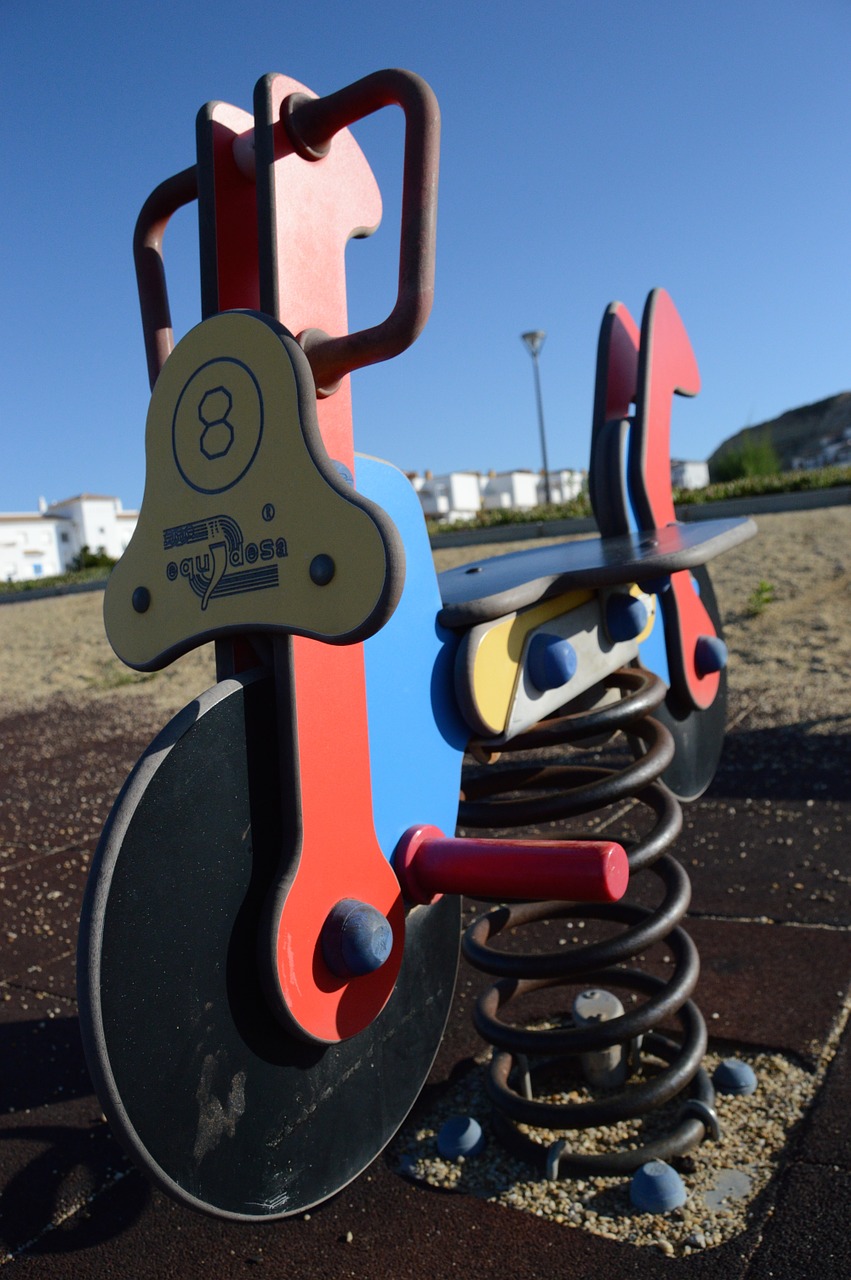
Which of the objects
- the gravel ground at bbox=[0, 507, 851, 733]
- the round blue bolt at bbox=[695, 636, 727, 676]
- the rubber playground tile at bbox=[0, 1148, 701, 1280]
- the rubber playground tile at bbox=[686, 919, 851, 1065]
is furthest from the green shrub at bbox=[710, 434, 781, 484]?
the rubber playground tile at bbox=[0, 1148, 701, 1280]

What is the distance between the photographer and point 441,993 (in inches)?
68.2

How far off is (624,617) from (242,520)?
0.92m

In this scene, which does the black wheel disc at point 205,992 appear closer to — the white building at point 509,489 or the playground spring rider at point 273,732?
the playground spring rider at point 273,732

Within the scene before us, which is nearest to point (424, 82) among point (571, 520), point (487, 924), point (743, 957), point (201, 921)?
point (201, 921)

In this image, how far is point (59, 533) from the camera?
66.6 meters

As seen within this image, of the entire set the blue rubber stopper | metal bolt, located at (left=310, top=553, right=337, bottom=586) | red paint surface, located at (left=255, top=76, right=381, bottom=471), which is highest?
red paint surface, located at (left=255, top=76, right=381, bottom=471)

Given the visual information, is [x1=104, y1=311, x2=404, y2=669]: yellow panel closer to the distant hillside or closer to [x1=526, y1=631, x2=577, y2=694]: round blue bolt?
[x1=526, y1=631, x2=577, y2=694]: round blue bolt

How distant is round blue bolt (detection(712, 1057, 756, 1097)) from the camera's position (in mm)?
2160

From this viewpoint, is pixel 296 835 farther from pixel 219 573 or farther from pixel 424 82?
pixel 424 82

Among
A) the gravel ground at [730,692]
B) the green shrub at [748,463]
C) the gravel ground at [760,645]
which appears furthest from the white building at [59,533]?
the gravel ground at [760,645]

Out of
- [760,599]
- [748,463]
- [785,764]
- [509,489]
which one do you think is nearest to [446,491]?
[509,489]

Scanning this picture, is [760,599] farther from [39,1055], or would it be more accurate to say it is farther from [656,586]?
[39,1055]

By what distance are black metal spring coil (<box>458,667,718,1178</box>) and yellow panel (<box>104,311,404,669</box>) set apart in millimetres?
720

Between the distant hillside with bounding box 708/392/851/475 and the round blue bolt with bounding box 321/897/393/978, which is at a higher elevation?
the distant hillside with bounding box 708/392/851/475
